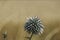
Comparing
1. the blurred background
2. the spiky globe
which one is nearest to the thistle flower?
the spiky globe

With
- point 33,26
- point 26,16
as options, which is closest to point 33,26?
point 33,26

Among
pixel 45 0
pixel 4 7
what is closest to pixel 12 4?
pixel 4 7

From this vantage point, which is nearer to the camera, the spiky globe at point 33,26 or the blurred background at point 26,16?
the spiky globe at point 33,26

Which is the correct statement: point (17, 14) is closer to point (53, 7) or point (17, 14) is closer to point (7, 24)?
point (7, 24)

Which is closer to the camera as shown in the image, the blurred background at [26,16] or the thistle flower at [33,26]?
the thistle flower at [33,26]

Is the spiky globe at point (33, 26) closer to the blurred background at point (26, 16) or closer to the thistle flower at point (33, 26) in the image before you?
the thistle flower at point (33, 26)

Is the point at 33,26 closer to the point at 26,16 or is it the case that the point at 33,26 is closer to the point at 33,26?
the point at 33,26

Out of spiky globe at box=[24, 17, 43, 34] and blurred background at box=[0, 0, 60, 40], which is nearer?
spiky globe at box=[24, 17, 43, 34]

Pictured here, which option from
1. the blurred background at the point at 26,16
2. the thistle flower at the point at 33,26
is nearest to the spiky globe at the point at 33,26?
the thistle flower at the point at 33,26

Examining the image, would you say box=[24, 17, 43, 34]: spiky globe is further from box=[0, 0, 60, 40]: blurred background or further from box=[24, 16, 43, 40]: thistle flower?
box=[0, 0, 60, 40]: blurred background
